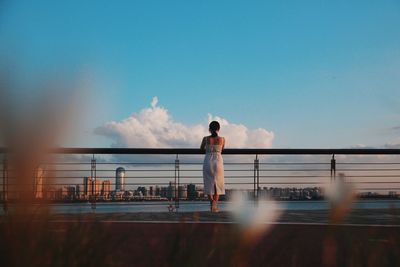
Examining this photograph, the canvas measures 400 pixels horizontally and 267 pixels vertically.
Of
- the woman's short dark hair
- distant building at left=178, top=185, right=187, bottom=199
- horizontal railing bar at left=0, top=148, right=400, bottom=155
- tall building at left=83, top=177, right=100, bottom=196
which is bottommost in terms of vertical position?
distant building at left=178, top=185, right=187, bottom=199

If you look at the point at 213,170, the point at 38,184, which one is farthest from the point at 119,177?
the point at 213,170

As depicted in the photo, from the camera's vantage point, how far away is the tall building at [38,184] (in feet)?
3.20

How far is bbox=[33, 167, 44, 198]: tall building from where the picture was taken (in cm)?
98

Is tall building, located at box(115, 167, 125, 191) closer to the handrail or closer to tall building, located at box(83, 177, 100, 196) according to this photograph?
tall building, located at box(83, 177, 100, 196)

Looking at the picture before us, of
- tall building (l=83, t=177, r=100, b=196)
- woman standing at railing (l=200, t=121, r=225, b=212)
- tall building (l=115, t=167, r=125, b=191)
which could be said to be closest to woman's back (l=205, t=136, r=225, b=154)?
woman standing at railing (l=200, t=121, r=225, b=212)

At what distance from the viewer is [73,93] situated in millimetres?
954

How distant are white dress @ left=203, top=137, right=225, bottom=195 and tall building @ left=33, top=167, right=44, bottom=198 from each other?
6.03 m

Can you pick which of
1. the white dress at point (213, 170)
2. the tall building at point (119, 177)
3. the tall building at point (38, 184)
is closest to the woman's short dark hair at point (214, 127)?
the white dress at point (213, 170)

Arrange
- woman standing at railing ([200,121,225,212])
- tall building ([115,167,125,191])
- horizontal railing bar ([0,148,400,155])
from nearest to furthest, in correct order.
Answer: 1. tall building ([115,167,125,191])
2. woman standing at railing ([200,121,225,212])
3. horizontal railing bar ([0,148,400,155])

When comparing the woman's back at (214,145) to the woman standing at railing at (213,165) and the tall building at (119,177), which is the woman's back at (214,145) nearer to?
the woman standing at railing at (213,165)

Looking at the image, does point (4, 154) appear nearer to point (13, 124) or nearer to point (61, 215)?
point (13, 124)

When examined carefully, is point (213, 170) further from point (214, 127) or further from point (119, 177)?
point (119, 177)

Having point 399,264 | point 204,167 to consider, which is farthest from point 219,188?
point 399,264

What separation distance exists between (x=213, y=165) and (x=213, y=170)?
68 millimetres
